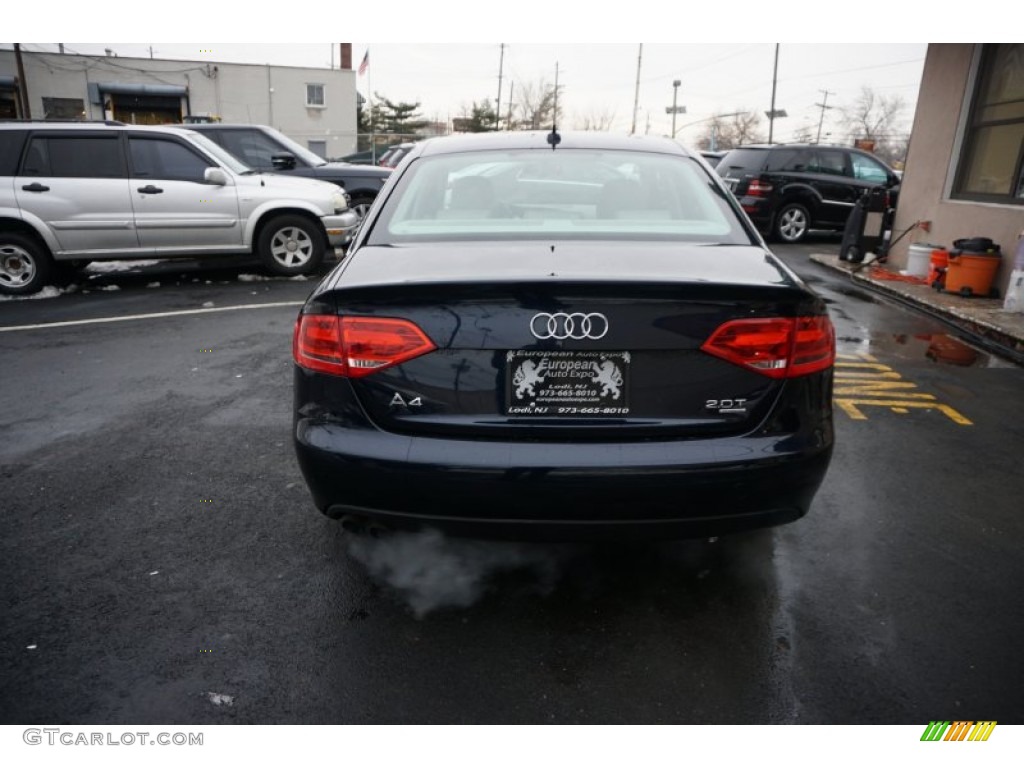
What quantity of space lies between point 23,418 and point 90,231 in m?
4.83

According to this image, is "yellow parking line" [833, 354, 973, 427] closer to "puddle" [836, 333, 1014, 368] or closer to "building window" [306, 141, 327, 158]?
"puddle" [836, 333, 1014, 368]

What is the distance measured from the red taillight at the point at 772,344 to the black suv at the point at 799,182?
37.9ft

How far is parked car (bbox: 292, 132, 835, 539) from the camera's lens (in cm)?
222

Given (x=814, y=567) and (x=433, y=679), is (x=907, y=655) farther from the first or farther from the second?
(x=433, y=679)

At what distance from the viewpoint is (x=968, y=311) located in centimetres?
741

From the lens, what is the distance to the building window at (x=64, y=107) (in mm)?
38750

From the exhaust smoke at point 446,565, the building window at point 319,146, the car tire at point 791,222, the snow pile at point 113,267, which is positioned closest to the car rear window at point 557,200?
the exhaust smoke at point 446,565

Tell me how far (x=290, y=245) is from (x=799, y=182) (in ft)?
29.8

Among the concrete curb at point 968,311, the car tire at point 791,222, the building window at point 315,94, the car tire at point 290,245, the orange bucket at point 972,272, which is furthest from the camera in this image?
the building window at point 315,94

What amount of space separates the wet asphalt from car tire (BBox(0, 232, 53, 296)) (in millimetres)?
4936

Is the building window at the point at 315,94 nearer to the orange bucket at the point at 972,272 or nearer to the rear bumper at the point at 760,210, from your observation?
the rear bumper at the point at 760,210

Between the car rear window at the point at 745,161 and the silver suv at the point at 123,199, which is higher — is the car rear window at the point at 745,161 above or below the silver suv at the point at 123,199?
above

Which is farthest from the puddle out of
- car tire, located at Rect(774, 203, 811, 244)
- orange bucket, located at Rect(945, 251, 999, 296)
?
car tire, located at Rect(774, 203, 811, 244)

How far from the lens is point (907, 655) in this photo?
94.7 inches
